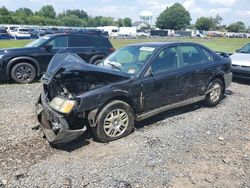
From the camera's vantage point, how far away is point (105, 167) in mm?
3902

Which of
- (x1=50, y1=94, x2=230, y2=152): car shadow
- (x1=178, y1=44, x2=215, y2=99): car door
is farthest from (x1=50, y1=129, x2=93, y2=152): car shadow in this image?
(x1=178, y1=44, x2=215, y2=99): car door

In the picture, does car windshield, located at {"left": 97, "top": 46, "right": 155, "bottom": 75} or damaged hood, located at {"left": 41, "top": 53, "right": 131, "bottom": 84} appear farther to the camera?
car windshield, located at {"left": 97, "top": 46, "right": 155, "bottom": 75}

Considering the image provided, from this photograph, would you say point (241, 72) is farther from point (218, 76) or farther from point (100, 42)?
point (100, 42)

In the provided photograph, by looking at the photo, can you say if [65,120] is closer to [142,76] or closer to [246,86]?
[142,76]

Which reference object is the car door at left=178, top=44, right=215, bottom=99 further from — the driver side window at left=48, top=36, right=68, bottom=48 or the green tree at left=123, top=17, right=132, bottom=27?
the green tree at left=123, top=17, right=132, bottom=27

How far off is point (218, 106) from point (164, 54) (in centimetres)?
231

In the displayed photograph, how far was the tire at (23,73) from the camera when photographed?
918 centimetres

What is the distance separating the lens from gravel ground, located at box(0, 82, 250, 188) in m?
3.61

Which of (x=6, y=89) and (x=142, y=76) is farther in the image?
(x=6, y=89)

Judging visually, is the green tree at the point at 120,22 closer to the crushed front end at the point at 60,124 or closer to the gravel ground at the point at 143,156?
the gravel ground at the point at 143,156

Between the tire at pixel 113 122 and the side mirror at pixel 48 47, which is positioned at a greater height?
the side mirror at pixel 48 47

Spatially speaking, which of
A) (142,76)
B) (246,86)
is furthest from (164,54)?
(246,86)

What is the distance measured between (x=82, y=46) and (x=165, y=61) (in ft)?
18.5

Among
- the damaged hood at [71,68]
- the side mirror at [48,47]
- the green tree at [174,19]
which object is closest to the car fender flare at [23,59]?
the side mirror at [48,47]
